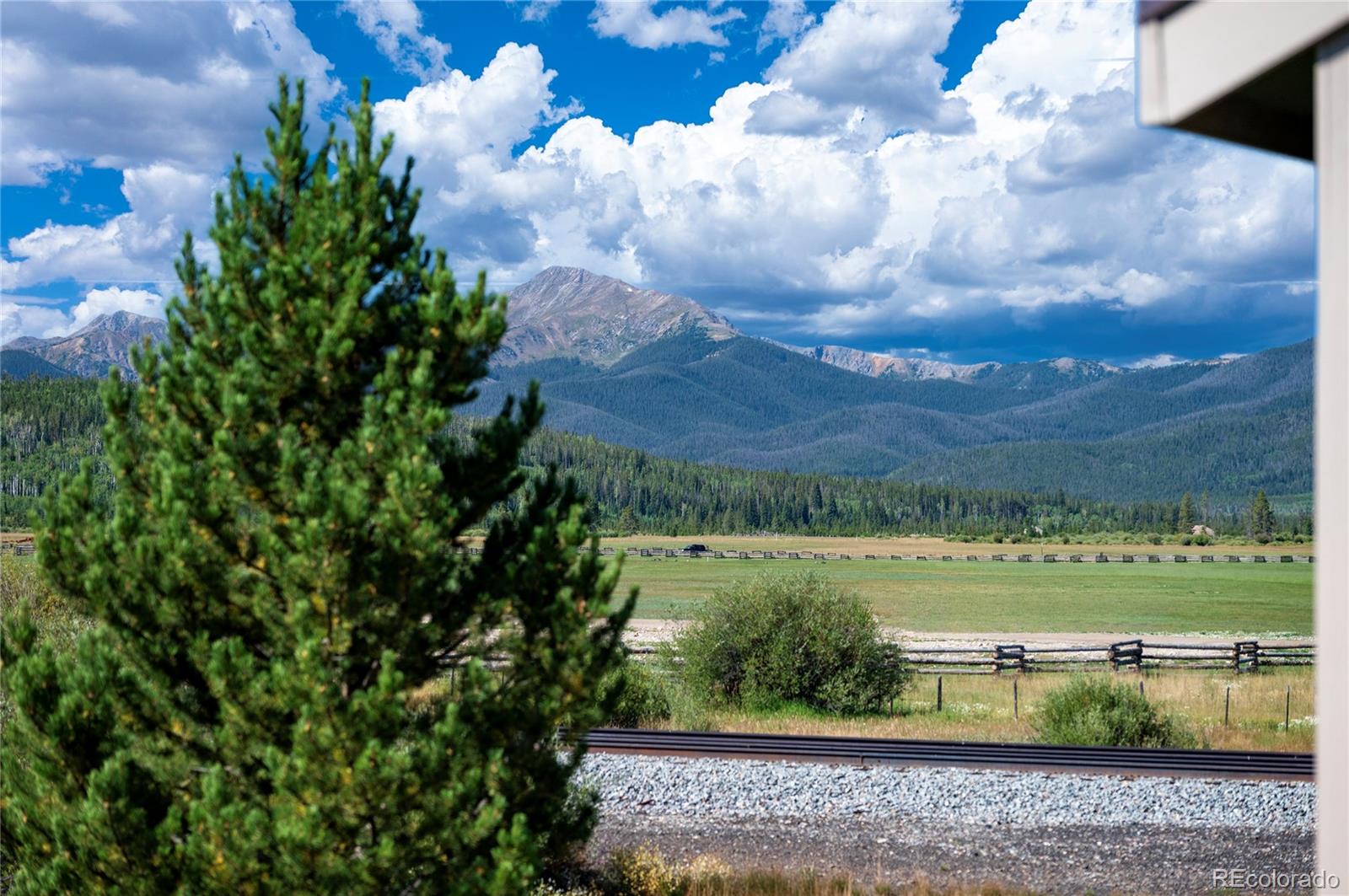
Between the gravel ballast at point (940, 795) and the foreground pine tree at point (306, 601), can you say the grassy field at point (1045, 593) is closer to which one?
the gravel ballast at point (940, 795)

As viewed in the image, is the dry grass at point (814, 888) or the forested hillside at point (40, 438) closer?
the dry grass at point (814, 888)

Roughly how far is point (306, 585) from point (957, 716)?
21.8m

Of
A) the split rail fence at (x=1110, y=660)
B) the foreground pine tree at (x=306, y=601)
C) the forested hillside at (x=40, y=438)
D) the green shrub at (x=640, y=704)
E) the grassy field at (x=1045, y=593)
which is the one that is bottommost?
the grassy field at (x=1045, y=593)

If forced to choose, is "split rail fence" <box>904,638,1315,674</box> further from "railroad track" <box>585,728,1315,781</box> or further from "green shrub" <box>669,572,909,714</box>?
"railroad track" <box>585,728,1315,781</box>

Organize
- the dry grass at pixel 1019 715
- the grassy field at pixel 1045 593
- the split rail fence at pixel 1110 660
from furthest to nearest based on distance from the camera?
1. the grassy field at pixel 1045 593
2. the split rail fence at pixel 1110 660
3. the dry grass at pixel 1019 715

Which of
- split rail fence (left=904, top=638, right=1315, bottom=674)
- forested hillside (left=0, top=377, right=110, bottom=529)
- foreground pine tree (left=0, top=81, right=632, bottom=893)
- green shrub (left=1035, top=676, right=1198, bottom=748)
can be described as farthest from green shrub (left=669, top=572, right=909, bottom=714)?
forested hillside (left=0, top=377, right=110, bottom=529)

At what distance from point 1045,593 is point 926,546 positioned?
74.2 meters

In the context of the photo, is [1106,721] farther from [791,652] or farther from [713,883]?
[713,883]

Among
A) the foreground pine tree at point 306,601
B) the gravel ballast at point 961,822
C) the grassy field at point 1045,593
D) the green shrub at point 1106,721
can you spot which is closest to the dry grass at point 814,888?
the gravel ballast at point 961,822

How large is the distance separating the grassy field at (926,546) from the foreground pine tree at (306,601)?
13534cm

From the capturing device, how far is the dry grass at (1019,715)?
22.3m

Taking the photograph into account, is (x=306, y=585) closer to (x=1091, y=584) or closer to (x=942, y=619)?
(x=942, y=619)

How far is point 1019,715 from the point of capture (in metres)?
25.3

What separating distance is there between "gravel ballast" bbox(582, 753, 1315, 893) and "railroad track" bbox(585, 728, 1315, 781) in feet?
1.91
